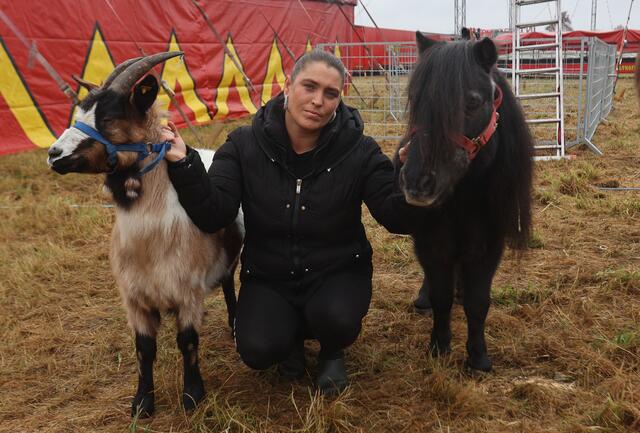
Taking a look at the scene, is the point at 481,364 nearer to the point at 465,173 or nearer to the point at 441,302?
the point at 441,302

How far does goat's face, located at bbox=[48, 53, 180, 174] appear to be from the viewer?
1997 mm

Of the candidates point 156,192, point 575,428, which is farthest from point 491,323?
point 156,192

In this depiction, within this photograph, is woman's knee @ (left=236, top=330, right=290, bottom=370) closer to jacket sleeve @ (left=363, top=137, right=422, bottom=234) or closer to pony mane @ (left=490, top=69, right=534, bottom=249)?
jacket sleeve @ (left=363, top=137, right=422, bottom=234)

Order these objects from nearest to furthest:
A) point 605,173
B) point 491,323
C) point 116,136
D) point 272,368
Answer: point 116,136 → point 272,368 → point 491,323 → point 605,173

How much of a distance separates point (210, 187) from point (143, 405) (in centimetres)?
102

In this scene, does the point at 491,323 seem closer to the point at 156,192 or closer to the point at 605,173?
the point at 156,192

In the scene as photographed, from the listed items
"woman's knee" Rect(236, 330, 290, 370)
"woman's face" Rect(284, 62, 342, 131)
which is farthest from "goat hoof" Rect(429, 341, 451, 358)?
"woman's face" Rect(284, 62, 342, 131)

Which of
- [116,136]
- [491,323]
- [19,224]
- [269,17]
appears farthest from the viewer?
[269,17]

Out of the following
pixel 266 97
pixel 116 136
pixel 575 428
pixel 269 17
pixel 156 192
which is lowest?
pixel 575 428

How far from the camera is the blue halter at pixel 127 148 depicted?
2.04m

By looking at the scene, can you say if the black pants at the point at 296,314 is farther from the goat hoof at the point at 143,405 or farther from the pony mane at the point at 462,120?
Result: the pony mane at the point at 462,120

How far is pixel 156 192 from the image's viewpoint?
226 cm

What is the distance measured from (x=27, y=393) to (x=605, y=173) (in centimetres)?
620

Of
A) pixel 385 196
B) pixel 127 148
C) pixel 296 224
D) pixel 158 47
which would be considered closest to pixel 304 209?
pixel 296 224
